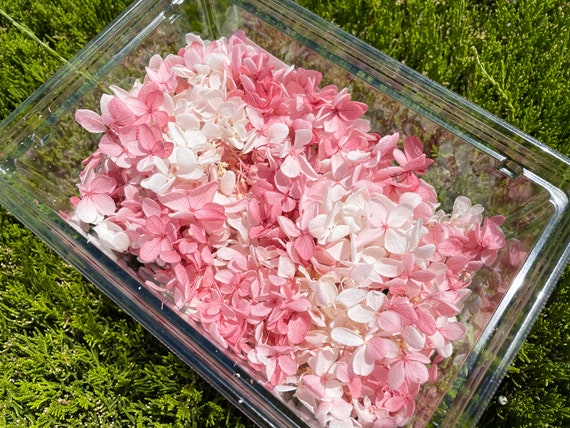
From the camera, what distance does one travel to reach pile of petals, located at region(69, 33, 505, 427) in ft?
2.56

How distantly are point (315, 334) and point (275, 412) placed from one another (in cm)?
11

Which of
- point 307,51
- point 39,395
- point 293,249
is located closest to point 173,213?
point 293,249

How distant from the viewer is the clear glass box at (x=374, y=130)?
813 millimetres

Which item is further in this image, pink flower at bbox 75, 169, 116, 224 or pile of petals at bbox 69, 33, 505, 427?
pink flower at bbox 75, 169, 116, 224

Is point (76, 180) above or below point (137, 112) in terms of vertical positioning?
below

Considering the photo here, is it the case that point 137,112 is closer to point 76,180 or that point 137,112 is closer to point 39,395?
point 76,180

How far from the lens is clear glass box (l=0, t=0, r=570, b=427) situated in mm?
813

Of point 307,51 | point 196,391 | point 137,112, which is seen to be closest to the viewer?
point 137,112

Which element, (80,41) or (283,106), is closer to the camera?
(283,106)

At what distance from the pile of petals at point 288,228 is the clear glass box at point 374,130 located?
34 mm

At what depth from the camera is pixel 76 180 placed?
1067mm

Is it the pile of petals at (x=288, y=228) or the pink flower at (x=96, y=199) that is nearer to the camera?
the pile of petals at (x=288, y=228)

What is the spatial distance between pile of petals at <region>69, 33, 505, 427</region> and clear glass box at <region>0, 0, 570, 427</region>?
34 millimetres

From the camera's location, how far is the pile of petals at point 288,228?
2.56 feet
